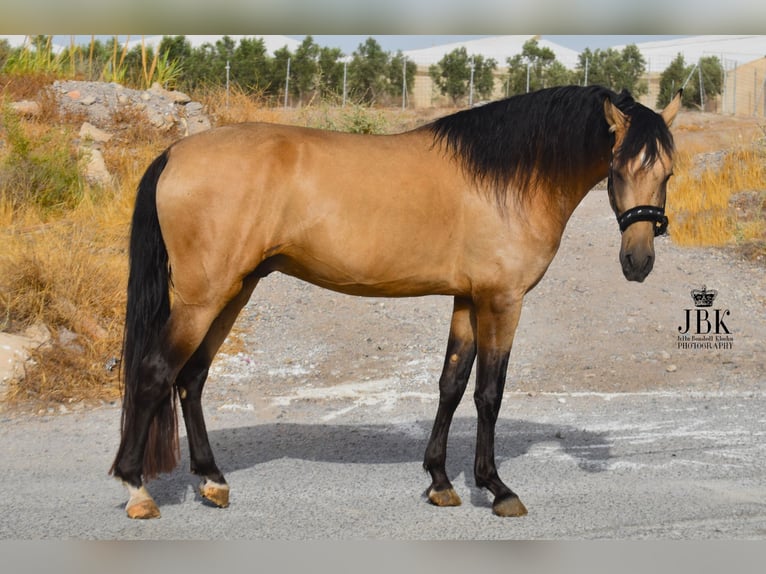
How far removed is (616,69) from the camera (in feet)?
88.8

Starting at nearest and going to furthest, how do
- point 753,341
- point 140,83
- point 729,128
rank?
point 753,341
point 140,83
point 729,128

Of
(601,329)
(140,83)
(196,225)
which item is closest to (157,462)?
(196,225)

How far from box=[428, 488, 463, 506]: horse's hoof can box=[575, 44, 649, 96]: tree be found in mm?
22269

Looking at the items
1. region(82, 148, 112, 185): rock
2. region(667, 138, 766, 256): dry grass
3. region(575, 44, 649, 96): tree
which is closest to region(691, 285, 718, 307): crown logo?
region(667, 138, 766, 256): dry grass

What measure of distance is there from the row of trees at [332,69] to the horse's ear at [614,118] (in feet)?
41.7

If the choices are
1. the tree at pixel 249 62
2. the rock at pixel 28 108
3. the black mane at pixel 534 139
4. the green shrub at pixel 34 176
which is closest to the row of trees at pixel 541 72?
the tree at pixel 249 62

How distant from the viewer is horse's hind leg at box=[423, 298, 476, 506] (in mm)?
4988

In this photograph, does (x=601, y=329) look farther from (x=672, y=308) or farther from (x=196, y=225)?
(x=196, y=225)

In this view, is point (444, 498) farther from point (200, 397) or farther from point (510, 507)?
point (200, 397)

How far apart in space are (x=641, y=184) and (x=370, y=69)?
23.0 m

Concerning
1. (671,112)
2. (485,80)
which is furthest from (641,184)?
(485,80)

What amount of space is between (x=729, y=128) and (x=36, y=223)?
15226 mm

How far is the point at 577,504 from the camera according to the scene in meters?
4.81

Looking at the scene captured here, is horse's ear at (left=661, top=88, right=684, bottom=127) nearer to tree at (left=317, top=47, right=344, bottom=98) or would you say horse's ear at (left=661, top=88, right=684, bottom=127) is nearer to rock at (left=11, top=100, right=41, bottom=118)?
rock at (left=11, top=100, right=41, bottom=118)
